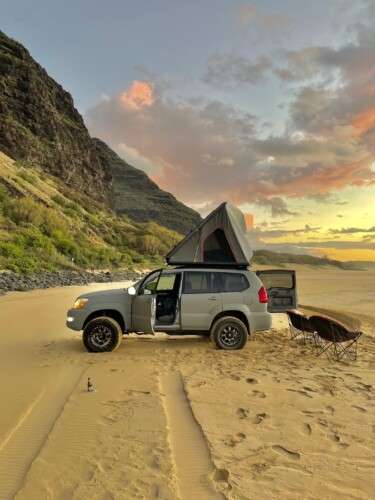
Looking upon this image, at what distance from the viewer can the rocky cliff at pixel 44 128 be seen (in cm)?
6856

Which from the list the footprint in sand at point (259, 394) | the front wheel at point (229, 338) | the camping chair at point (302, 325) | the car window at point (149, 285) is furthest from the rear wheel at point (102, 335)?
the camping chair at point (302, 325)

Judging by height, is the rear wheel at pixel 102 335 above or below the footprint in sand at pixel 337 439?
above

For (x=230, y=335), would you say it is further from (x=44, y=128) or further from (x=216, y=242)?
(x=44, y=128)

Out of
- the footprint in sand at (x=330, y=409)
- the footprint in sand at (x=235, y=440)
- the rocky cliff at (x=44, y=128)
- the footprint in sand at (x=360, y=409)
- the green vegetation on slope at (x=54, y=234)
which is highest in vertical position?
the rocky cliff at (x=44, y=128)

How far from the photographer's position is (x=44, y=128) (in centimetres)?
7738

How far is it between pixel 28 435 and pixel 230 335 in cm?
604

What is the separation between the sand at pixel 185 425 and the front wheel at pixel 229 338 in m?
0.43

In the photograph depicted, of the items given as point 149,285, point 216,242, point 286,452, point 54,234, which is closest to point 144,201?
point 54,234

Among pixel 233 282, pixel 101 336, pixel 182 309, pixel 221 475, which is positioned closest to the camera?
pixel 221 475

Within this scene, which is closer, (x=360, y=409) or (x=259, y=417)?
(x=259, y=417)

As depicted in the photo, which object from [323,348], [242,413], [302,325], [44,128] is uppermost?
[44,128]

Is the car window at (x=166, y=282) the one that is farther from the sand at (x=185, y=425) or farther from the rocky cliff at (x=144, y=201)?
the rocky cliff at (x=144, y=201)

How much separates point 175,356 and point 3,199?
36247 millimetres

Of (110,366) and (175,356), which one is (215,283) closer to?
(175,356)
